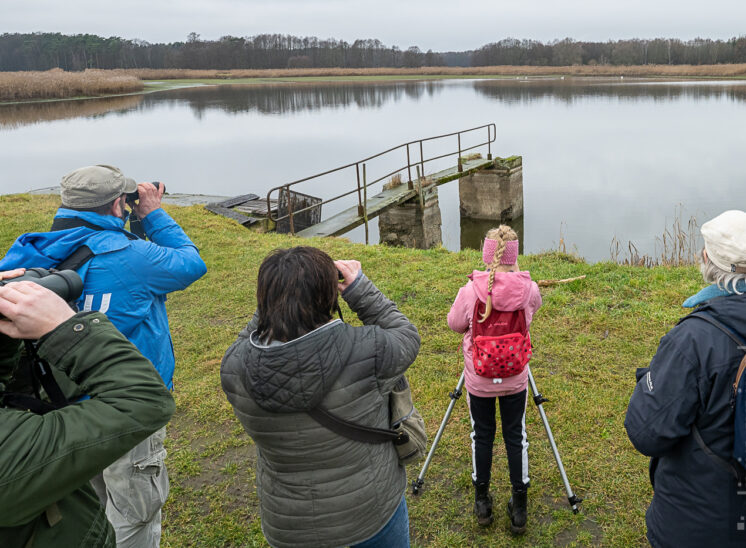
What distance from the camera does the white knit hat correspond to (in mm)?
1821

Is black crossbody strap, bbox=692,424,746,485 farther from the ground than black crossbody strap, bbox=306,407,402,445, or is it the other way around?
black crossbody strap, bbox=306,407,402,445

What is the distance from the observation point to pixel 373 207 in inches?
507

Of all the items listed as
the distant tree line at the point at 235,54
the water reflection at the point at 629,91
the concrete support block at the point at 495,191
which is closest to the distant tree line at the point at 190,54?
the distant tree line at the point at 235,54

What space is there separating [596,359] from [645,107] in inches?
1568

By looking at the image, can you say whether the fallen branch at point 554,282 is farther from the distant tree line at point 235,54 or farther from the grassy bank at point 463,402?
the distant tree line at point 235,54

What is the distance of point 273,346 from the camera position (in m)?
1.75

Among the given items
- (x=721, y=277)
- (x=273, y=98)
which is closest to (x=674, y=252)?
(x=721, y=277)

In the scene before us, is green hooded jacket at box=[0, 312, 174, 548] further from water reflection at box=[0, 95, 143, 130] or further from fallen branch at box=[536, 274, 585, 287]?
water reflection at box=[0, 95, 143, 130]

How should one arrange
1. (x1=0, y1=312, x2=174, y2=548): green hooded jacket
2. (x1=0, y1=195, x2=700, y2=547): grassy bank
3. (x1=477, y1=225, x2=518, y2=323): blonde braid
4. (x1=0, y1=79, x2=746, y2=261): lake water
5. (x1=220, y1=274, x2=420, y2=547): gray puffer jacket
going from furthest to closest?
(x1=0, y1=79, x2=746, y2=261): lake water → (x1=0, y1=195, x2=700, y2=547): grassy bank → (x1=477, y1=225, x2=518, y2=323): blonde braid → (x1=220, y1=274, x2=420, y2=547): gray puffer jacket → (x1=0, y1=312, x2=174, y2=548): green hooded jacket

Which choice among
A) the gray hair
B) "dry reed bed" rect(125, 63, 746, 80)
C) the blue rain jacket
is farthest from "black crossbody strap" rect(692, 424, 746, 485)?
"dry reed bed" rect(125, 63, 746, 80)

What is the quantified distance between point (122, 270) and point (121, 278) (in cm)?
4

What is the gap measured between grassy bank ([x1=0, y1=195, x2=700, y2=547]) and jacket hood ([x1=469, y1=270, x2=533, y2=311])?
1.27m

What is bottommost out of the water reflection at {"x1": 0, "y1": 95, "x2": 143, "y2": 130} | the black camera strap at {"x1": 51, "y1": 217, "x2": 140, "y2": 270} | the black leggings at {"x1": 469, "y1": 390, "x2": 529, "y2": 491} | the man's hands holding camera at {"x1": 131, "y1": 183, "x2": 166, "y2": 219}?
the black leggings at {"x1": 469, "y1": 390, "x2": 529, "y2": 491}

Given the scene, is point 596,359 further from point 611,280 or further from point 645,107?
point 645,107
